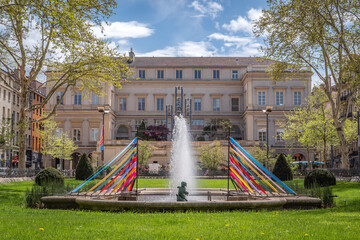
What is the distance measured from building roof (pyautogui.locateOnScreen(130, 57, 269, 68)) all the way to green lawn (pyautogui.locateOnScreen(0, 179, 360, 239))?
57469mm

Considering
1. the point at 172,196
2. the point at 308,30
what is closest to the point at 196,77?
the point at 308,30

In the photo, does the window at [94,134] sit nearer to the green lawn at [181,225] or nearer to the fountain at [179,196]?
the fountain at [179,196]

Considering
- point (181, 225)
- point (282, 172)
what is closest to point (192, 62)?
point (282, 172)

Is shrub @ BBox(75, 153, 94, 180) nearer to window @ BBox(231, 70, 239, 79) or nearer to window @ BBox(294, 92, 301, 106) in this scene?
window @ BBox(294, 92, 301, 106)

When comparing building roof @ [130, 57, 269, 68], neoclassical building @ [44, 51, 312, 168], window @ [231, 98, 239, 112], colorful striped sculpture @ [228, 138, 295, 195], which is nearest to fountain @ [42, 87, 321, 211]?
colorful striped sculpture @ [228, 138, 295, 195]

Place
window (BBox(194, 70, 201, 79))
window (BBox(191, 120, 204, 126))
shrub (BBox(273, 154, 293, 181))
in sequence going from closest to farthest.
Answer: shrub (BBox(273, 154, 293, 181)), window (BBox(191, 120, 204, 126)), window (BBox(194, 70, 201, 79))

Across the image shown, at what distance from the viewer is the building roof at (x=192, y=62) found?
67.9 meters

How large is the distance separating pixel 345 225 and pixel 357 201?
21.6 feet

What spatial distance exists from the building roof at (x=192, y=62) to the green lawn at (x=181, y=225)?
57.5 m

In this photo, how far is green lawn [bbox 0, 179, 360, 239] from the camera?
7.98m

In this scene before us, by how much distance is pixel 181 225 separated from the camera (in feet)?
29.8

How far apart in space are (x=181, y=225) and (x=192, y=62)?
2419 inches

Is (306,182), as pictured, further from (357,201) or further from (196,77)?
(196,77)

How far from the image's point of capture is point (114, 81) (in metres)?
29.4
